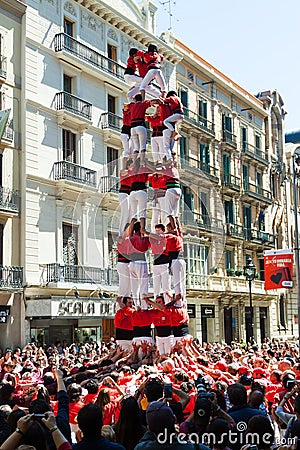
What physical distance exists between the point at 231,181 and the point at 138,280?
27.6 metres

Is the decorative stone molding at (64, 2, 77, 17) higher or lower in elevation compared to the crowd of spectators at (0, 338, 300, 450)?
higher

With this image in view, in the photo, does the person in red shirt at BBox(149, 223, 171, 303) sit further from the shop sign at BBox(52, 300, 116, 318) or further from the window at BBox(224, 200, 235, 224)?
the window at BBox(224, 200, 235, 224)

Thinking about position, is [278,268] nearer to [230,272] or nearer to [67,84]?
[67,84]

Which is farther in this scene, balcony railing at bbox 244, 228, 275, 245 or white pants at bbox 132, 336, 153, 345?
balcony railing at bbox 244, 228, 275, 245

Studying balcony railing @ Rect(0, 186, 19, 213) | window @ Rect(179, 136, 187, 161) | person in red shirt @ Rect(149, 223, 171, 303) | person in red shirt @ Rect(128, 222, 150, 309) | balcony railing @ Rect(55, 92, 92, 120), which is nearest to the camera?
person in red shirt @ Rect(128, 222, 150, 309)

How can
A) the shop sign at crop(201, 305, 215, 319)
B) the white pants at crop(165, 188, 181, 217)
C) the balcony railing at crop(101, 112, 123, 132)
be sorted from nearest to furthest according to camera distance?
1. the white pants at crop(165, 188, 181, 217)
2. the balcony railing at crop(101, 112, 123, 132)
3. the shop sign at crop(201, 305, 215, 319)

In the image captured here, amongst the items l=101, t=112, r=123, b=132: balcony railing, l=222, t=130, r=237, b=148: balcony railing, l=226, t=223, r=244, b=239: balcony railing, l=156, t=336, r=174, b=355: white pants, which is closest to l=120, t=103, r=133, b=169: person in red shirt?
l=156, t=336, r=174, b=355: white pants

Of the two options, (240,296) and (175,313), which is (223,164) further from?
(175,313)

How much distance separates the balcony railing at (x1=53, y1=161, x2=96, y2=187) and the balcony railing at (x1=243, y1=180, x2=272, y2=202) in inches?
704

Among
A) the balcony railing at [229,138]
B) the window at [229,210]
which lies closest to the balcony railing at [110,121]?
the window at [229,210]

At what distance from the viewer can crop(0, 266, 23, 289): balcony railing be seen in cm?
2388

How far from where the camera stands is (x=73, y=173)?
91.0 ft

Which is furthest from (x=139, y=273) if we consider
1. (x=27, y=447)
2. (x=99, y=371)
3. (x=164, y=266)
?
(x=27, y=447)

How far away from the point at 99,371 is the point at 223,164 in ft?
97.7
